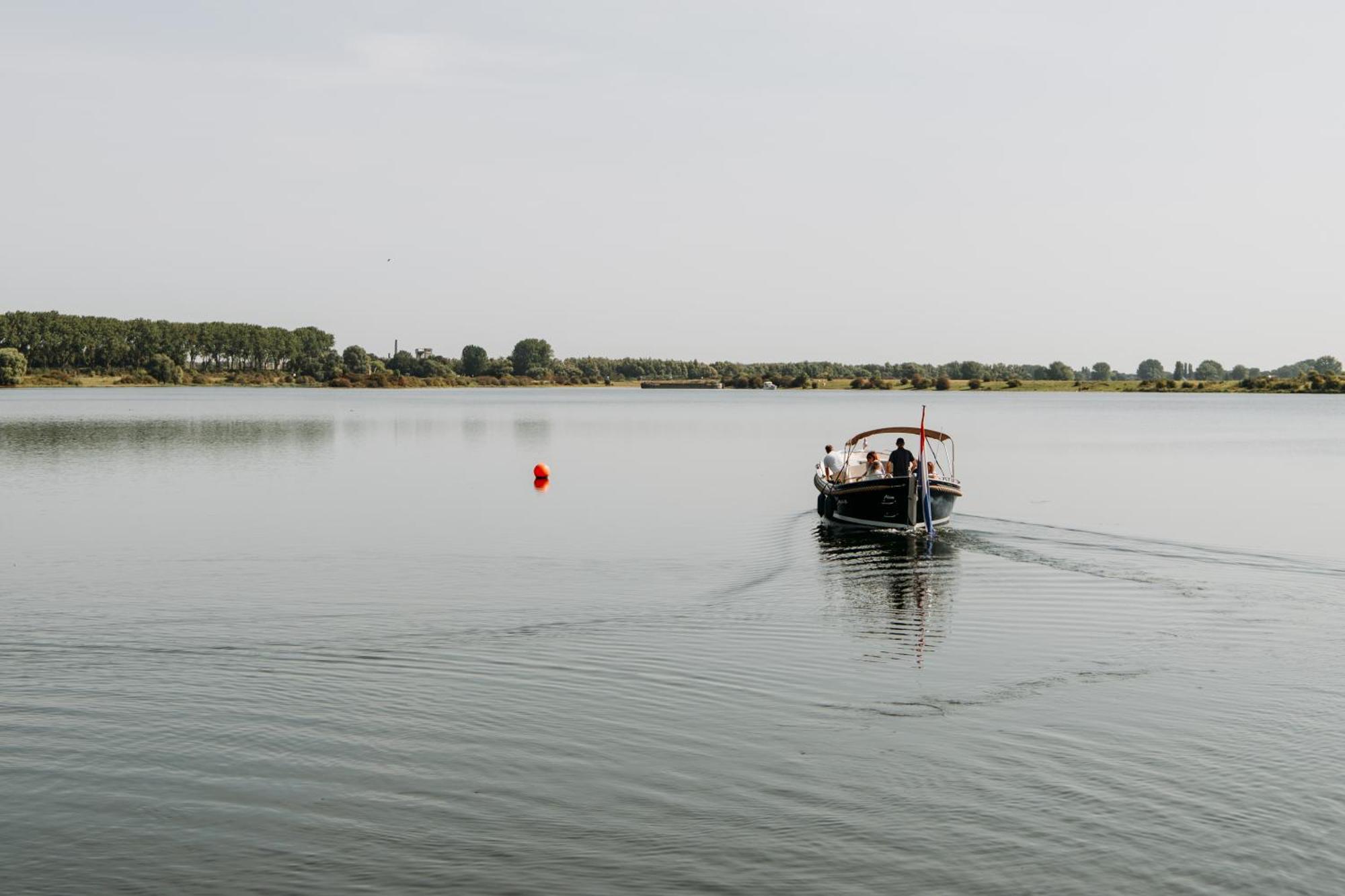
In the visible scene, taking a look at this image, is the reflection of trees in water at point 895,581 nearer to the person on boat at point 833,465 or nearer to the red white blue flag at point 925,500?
the red white blue flag at point 925,500

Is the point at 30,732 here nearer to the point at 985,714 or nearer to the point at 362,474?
the point at 985,714

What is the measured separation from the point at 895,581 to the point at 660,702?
13529mm

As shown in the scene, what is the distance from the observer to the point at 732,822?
11992 millimetres

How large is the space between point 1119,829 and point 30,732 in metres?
12.4

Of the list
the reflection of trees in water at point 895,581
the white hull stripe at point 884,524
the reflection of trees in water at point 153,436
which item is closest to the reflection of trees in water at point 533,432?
the reflection of trees in water at point 153,436

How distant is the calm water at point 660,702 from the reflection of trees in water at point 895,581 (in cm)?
13

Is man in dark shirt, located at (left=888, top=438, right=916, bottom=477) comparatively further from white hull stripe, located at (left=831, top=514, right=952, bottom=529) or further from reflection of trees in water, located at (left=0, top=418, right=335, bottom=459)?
reflection of trees in water, located at (left=0, top=418, right=335, bottom=459)

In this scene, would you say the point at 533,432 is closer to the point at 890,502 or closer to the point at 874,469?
the point at 874,469

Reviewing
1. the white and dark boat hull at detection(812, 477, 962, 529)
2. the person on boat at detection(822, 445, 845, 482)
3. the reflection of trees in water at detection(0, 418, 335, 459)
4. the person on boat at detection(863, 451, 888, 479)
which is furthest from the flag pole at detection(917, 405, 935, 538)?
the reflection of trees in water at detection(0, 418, 335, 459)

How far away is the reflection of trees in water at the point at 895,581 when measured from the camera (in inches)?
859

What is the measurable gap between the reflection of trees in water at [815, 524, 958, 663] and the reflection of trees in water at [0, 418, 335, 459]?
43.7m

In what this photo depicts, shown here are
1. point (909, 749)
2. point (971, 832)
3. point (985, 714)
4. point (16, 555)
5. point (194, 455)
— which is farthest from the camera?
point (194, 455)

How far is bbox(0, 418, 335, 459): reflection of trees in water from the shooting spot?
220 ft

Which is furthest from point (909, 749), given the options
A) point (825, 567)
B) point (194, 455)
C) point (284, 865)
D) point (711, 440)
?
point (711, 440)
